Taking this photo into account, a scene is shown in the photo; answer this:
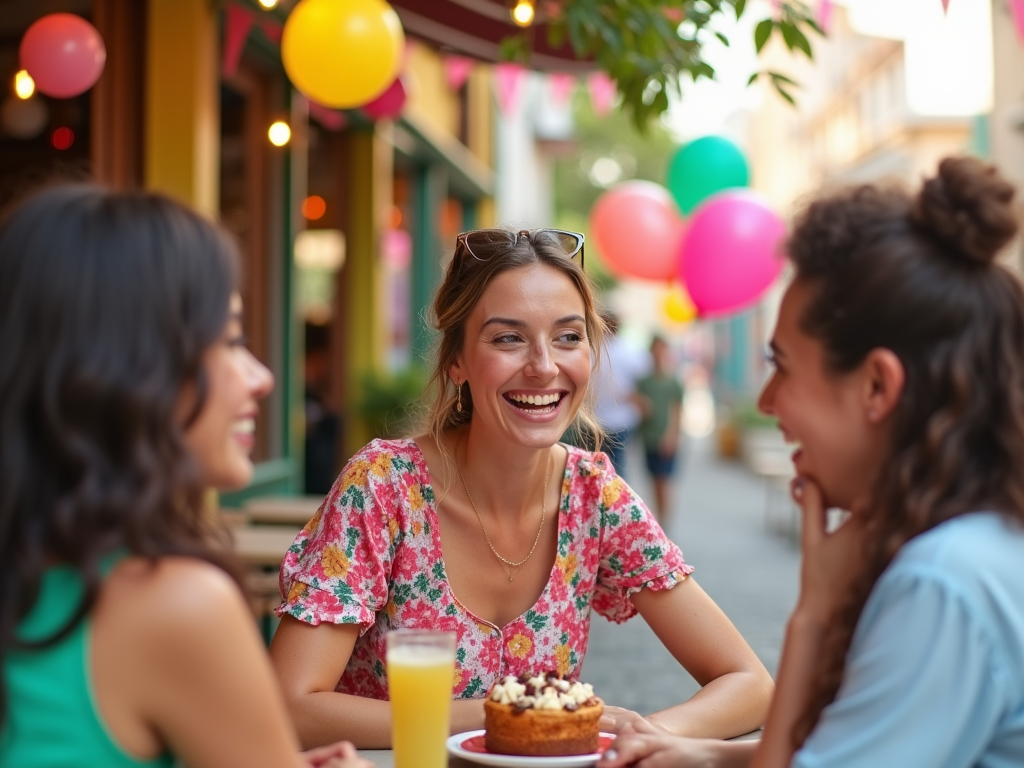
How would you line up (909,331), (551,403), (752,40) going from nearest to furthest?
(909,331) < (551,403) < (752,40)

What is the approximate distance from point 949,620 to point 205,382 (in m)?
0.82

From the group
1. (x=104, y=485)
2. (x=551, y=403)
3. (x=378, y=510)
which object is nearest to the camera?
(x=104, y=485)

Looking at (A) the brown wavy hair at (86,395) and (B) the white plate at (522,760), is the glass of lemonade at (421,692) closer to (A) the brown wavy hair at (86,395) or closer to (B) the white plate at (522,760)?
(B) the white plate at (522,760)

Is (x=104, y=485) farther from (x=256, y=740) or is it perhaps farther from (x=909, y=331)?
(x=909, y=331)

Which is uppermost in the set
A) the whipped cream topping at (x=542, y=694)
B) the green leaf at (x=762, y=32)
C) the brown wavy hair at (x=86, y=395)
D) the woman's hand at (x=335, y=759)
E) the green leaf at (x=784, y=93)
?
the green leaf at (x=762, y=32)

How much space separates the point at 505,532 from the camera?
2258mm

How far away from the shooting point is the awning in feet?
18.1

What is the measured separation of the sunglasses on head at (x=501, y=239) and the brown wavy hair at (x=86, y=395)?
1.16m

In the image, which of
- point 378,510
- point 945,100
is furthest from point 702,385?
point 378,510

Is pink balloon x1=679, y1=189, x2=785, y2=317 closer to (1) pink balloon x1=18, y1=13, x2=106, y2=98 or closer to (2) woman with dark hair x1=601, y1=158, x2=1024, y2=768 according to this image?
(1) pink balloon x1=18, y1=13, x2=106, y2=98

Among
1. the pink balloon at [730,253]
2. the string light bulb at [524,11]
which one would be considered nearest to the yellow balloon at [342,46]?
the string light bulb at [524,11]

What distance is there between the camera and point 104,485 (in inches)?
45.9

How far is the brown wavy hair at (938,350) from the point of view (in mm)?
1272

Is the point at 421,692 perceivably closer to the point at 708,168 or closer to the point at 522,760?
the point at 522,760
